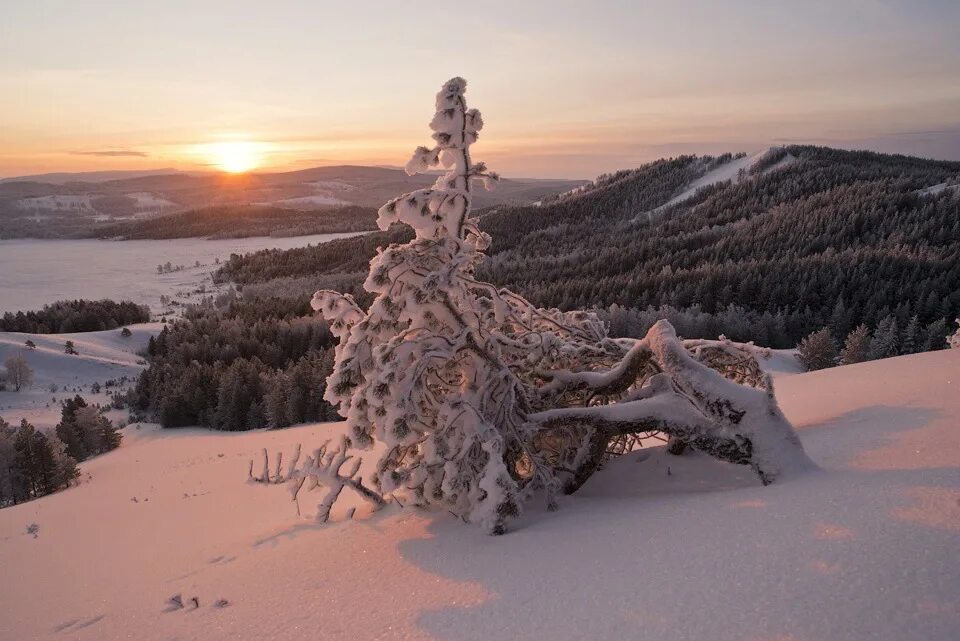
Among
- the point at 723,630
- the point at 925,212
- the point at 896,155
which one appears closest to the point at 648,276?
the point at 925,212

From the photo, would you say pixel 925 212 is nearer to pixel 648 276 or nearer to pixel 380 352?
pixel 648 276

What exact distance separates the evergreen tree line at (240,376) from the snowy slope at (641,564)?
27247 millimetres

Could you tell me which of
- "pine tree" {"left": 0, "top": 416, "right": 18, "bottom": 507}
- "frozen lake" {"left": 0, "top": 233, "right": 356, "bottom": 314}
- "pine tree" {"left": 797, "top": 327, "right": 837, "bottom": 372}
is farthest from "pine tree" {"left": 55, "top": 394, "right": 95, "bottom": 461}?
"frozen lake" {"left": 0, "top": 233, "right": 356, "bottom": 314}

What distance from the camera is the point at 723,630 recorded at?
3.38 m

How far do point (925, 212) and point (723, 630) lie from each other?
91535 millimetres

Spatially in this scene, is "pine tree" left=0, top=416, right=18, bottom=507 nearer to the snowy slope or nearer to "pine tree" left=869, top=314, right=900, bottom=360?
the snowy slope

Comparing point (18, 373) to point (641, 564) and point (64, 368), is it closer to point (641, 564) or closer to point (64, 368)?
point (64, 368)

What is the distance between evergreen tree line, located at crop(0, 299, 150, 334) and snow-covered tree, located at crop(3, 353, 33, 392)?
29.0 meters

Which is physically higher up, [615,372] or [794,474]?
[615,372]

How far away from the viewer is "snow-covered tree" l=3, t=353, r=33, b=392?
51.9m

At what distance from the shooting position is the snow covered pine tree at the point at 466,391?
6.41 metres

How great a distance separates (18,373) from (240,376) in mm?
28705

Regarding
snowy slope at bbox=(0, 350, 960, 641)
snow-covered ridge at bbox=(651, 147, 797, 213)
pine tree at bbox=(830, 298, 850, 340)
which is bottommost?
pine tree at bbox=(830, 298, 850, 340)

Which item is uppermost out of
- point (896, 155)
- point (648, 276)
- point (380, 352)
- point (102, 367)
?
point (896, 155)
